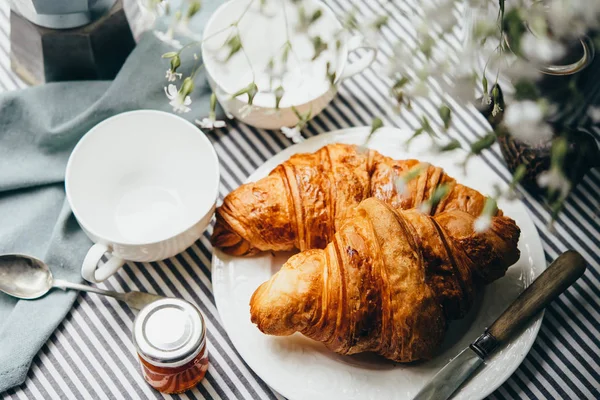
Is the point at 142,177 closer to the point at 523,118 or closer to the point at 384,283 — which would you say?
the point at 384,283

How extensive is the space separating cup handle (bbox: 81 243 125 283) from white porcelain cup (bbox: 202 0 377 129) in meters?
0.37

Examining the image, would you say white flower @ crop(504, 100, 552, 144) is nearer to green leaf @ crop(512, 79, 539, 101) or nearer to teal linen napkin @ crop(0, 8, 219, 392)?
green leaf @ crop(512, 79, 539, 101)

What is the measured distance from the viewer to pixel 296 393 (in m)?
1.24

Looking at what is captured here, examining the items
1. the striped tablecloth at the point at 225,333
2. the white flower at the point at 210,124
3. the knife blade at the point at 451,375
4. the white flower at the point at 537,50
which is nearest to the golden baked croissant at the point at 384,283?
the knife blade at the point at 451,375

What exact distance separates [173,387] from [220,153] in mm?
509

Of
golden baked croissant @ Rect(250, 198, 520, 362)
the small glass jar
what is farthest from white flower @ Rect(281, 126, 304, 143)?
the small glass jar

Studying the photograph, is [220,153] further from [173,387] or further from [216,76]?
[173,387]

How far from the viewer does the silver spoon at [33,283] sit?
4.45 feet

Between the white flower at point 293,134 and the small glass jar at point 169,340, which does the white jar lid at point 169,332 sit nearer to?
the small glass jar at point 169,340

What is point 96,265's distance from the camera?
4.14 feet

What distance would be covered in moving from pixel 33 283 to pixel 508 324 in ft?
3.03

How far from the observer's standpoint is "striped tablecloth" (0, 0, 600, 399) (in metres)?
1.34

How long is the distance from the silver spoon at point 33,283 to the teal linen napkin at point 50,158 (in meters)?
0.02

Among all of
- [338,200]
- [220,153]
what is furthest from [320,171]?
[220,153]
